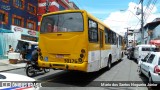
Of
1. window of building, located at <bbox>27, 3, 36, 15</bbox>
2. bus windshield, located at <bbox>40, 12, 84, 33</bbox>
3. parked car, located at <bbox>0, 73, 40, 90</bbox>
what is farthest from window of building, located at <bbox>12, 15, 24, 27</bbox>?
parked car, located at <bbox>0, 73, 40, 90</bbox>

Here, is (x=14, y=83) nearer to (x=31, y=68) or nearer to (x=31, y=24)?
(x=31, y=68)

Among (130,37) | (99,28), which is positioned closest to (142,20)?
(99,28)

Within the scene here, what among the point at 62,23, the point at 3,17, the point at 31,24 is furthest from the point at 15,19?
the point at 62,23

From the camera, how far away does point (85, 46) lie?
10.3 meters

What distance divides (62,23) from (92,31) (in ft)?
5.01

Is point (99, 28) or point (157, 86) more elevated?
point (99, 28)

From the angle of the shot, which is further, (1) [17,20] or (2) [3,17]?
(1) [17,20]

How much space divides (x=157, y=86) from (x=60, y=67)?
4.49m

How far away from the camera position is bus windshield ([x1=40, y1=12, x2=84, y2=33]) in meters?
10.6

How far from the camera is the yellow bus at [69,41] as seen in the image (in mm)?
10344

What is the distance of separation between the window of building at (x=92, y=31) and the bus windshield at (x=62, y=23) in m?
Result: 0.58

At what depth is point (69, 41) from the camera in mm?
10586

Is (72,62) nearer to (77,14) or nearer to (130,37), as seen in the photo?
(77,14)

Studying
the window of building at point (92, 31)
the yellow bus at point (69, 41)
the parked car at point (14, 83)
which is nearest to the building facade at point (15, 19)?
the yellow bus at point (69, 41)
